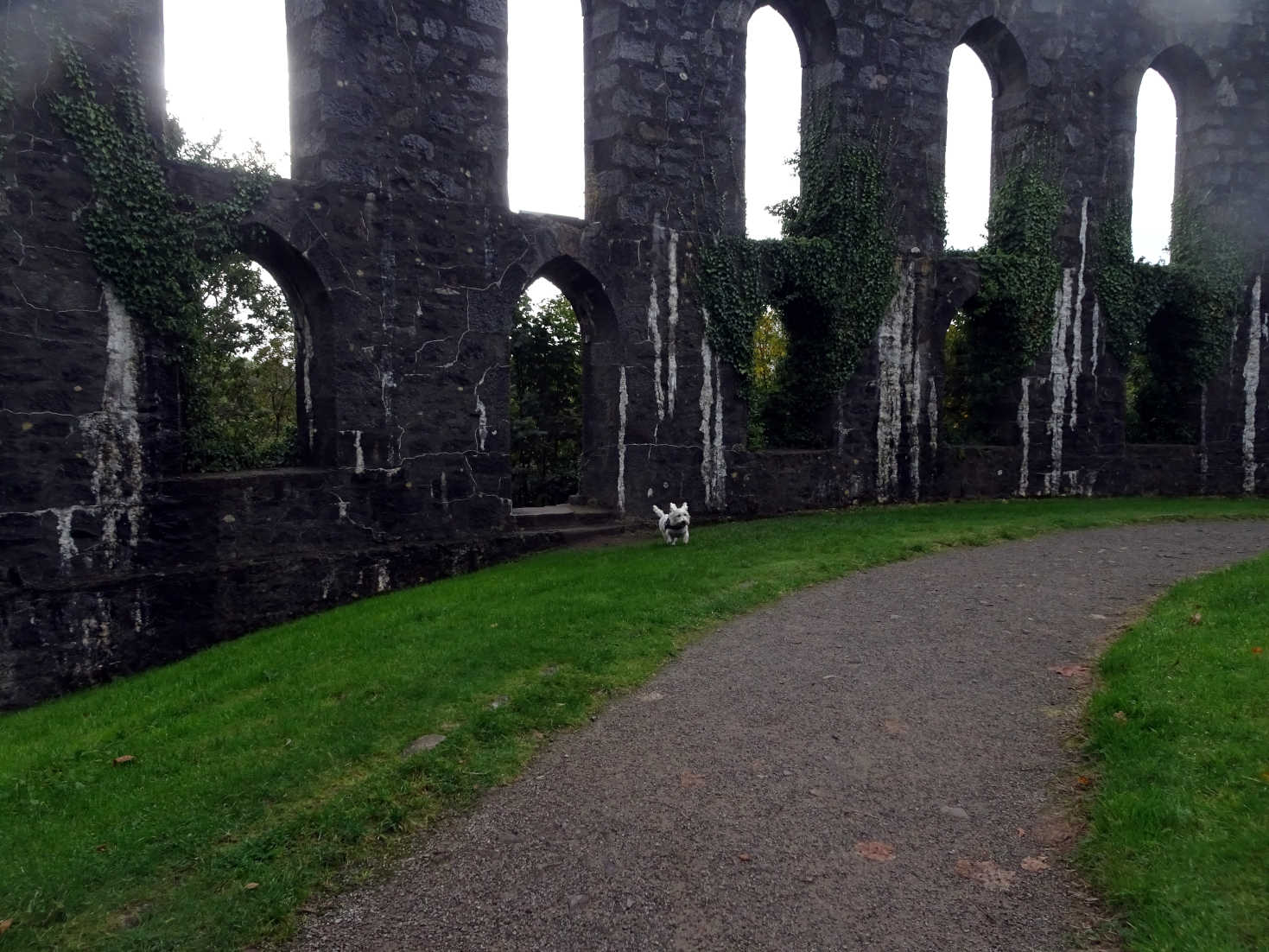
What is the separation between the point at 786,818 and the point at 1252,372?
1596cm

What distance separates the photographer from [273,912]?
359 centimetres

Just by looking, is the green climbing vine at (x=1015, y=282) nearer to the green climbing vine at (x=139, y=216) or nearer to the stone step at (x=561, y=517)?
the stone step at (x=561, y=517)

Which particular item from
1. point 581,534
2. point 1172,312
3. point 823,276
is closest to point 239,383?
point 581,534

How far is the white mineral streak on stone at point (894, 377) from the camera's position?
1335 cm

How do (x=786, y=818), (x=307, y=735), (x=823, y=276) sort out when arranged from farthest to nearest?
(x=823, y=276), (x=307, y=735), (x=786, y=818)

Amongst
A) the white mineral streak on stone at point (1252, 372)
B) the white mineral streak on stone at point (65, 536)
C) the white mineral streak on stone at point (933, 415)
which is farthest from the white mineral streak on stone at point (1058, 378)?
the white mineral streak on stone at point (65, 536)

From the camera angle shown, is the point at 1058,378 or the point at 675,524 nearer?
the point at 675,524

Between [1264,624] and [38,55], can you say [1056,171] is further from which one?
[38,55]

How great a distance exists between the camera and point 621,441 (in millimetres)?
11469

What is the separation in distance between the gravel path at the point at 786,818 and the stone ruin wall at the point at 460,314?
4.66 meters

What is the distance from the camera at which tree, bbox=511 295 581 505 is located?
12.8 meters

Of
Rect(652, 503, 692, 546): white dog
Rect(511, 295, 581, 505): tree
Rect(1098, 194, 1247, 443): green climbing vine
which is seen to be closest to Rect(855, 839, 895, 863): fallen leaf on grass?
Rect(652, 503, 692, 546): white dog

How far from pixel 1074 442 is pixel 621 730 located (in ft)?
39.9

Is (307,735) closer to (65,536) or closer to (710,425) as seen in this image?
(65,536)
